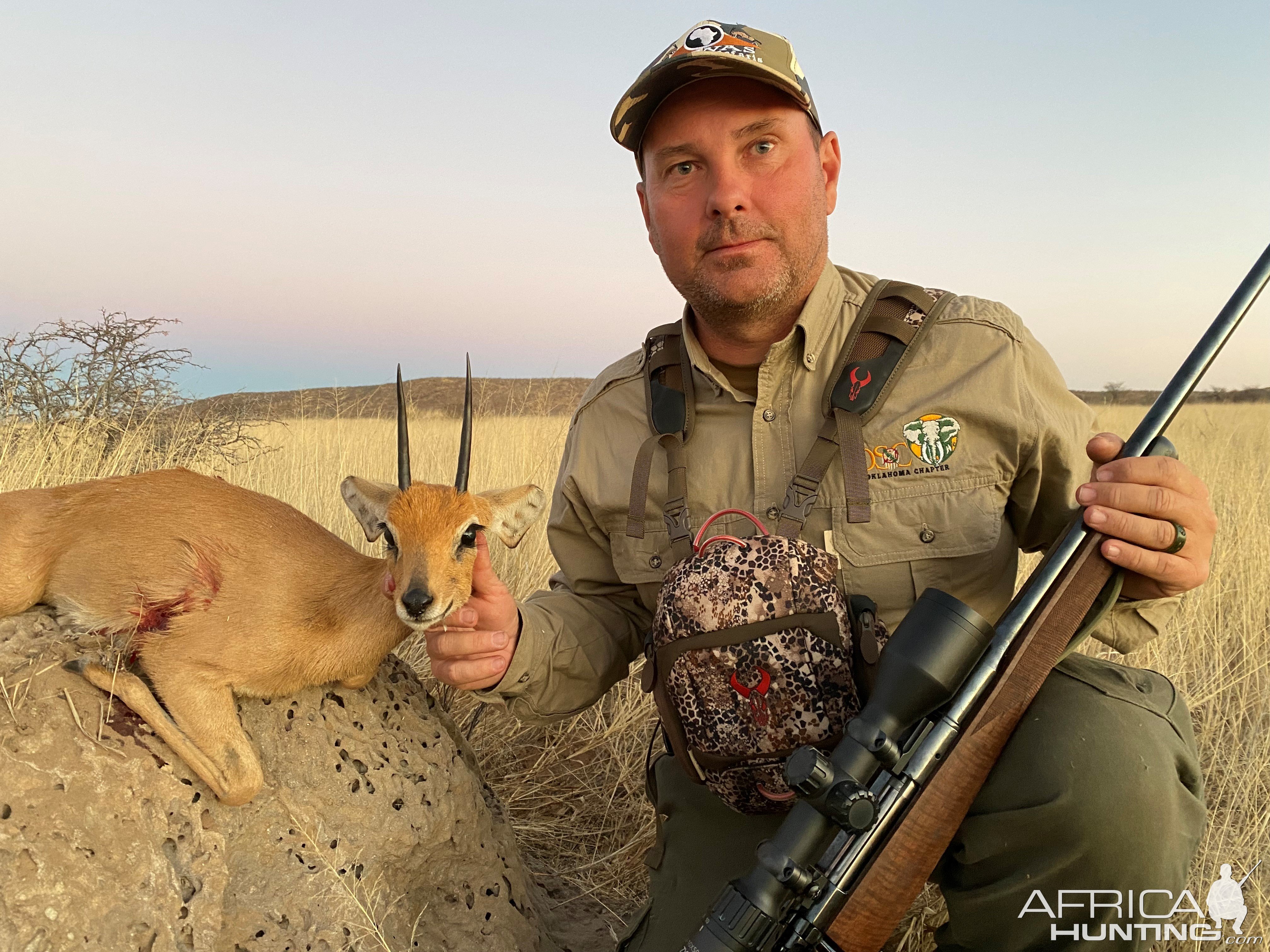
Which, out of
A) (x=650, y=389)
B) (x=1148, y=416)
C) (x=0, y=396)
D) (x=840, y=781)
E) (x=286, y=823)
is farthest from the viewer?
Answer: (x=0, y=396)

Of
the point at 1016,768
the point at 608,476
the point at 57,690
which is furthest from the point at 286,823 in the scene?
the point at 1016,768

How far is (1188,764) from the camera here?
9.93 feet

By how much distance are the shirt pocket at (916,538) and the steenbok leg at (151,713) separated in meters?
2.63

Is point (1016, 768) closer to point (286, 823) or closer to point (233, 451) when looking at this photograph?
point (286, 823)

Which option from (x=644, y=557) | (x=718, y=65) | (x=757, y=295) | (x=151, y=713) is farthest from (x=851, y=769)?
(x=718, y=65)

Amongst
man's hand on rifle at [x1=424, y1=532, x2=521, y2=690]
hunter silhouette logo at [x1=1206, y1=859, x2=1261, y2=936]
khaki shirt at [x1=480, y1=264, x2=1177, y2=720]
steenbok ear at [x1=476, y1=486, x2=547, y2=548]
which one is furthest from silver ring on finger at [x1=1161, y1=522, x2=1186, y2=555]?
steenbok ear at [x1=476, y1=486, x2=547, y2=548]

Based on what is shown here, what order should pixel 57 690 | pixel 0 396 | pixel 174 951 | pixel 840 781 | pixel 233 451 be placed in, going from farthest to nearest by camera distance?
pixel 233 451 < pixel 0 396 < pixel 57 690 < pixel 174 951 < pixel 840 781

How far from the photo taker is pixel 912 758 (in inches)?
107

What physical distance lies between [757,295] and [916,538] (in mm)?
1294

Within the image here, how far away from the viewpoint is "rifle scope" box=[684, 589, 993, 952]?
2539 mm

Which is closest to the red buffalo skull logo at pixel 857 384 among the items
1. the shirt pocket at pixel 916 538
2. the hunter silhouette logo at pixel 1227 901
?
the shirt pocket at pixel 916 538

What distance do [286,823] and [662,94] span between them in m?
3.62

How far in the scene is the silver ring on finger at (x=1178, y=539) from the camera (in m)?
2.77

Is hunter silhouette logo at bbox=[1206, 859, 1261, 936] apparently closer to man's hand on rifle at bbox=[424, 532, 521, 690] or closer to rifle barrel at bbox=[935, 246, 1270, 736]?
rifle barrel at bbox=[935, 246, 1270, 736]
